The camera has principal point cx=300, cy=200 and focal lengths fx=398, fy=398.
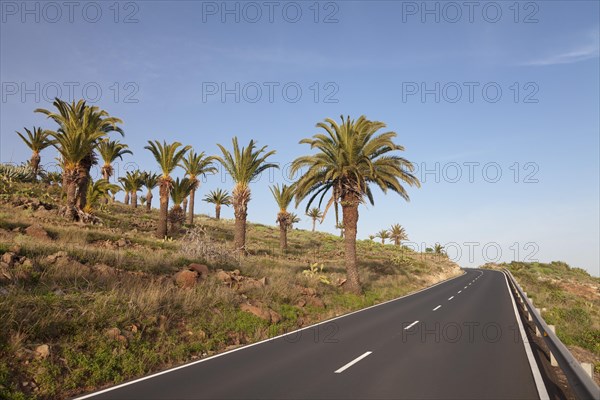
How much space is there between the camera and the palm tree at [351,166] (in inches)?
881

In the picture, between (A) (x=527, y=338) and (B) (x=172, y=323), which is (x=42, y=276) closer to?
(B) (x=172, y=323)

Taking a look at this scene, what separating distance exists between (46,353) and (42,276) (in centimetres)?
389

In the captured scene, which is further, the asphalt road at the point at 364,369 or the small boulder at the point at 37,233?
the small boulder at the point at 37,233

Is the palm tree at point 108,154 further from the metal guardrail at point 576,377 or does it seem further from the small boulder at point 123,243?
the metal guardrail at point 576,377

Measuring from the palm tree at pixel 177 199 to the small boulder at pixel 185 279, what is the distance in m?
21.0

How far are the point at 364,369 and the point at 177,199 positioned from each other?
3003 centimetres

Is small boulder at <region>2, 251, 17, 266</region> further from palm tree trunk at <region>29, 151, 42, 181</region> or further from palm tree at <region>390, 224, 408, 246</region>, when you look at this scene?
palm tree at <region>390, 224, 408, 246</region>

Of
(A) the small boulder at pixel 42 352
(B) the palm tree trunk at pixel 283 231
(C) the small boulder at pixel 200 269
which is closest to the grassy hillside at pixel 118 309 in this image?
(A) the small boulder at pixel 42 352

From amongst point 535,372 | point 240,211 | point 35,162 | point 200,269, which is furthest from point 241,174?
point 35,162

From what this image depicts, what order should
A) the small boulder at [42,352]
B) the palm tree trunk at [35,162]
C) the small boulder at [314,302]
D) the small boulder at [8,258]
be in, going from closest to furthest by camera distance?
the small boulder at [42,352], the small boulder at [8,258], the small boulder at [314,302], the palm tree trunk at [35,162]

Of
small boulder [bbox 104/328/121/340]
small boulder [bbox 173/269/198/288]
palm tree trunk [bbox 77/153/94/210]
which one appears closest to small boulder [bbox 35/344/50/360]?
small boulder [bbox 104/328/121/340]

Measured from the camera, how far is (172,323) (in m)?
10.5

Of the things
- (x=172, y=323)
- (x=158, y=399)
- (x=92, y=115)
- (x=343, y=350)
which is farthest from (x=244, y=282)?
(x=92, y=115)

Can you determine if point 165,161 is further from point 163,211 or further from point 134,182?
point 134,182
